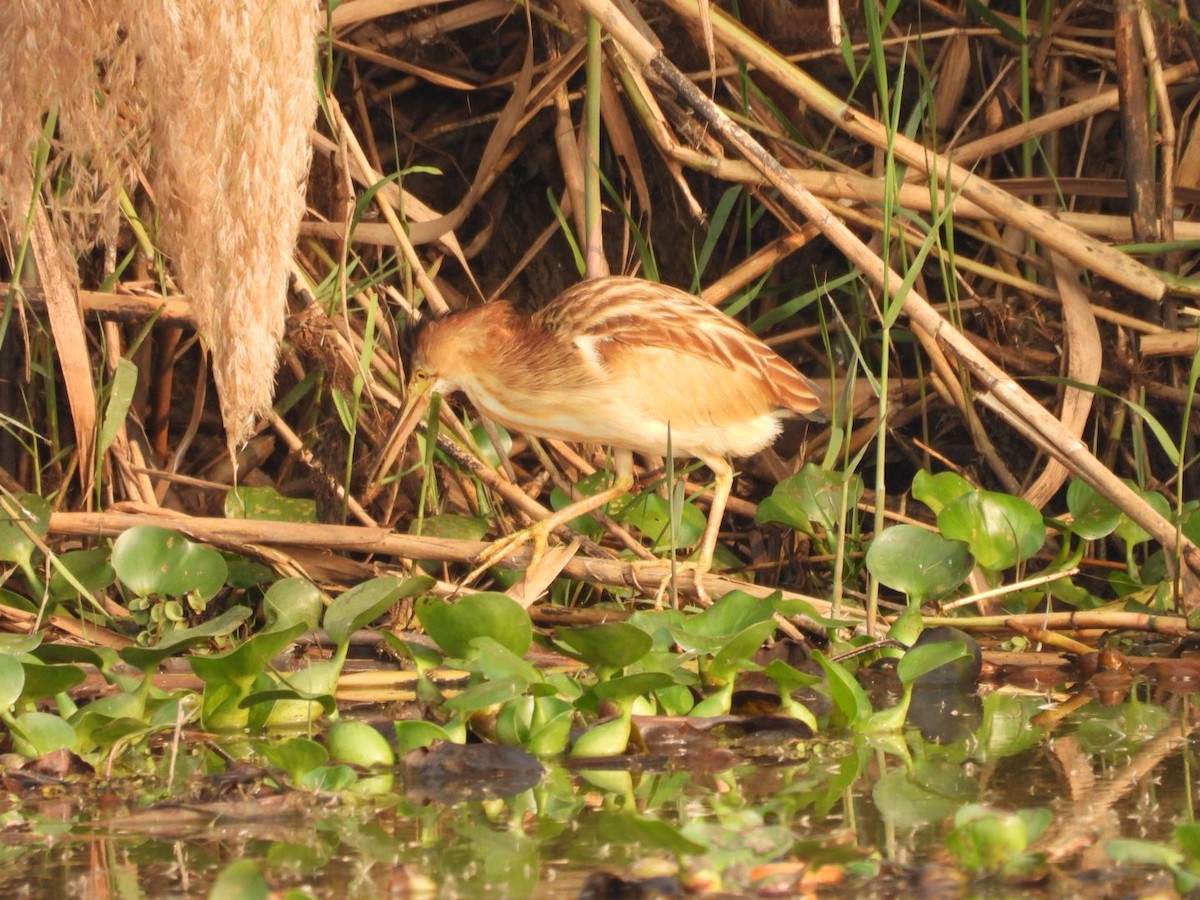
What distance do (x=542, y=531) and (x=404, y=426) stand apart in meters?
0.44

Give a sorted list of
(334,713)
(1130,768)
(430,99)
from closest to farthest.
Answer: (1130,768) → (334,713) → (430,99)

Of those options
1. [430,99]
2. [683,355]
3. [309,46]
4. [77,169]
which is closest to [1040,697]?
A: [683,355]

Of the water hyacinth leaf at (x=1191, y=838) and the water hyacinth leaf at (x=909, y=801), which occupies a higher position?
the water hyacinth leaf at (x=1191, y=838)

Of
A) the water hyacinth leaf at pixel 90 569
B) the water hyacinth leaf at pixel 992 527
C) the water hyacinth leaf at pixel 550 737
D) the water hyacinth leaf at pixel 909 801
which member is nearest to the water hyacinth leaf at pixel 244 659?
the water hyacinth leaf at pixel 550 737

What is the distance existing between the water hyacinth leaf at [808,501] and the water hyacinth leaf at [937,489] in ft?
0.42

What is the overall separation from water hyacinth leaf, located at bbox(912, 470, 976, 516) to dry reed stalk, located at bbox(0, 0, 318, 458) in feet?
4.71

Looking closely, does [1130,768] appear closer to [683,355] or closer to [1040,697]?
[1040,697]

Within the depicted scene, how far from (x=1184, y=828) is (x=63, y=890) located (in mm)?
1144

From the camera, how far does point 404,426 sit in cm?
348

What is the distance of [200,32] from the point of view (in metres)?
2.26

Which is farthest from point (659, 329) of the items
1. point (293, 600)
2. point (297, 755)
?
point (297, 755)

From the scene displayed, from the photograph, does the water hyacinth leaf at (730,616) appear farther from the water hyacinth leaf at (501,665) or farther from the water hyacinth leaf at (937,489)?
the water hyacinth leaf at (937,489)

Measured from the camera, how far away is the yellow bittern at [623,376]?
134 inches

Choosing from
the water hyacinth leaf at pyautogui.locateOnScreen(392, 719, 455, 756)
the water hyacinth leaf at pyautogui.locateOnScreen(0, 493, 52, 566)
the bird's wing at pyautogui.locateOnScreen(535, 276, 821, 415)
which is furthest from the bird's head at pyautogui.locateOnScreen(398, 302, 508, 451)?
the water hyacinth leaf at pyautogui.locateOnScreen(392, 719, 455, 756)
